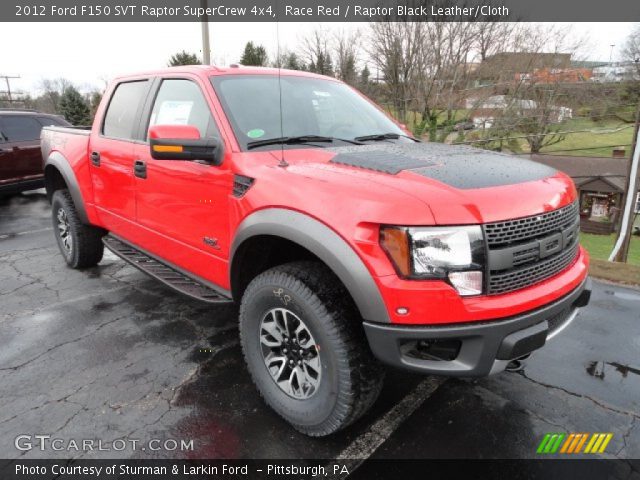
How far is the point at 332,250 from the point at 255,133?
1152 mm

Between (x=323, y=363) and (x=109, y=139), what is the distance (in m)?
3.01

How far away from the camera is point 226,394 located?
2793mm

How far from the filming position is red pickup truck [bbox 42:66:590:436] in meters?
1.91

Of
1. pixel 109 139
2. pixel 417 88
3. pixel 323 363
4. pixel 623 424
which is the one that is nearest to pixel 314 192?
pixel 323 363

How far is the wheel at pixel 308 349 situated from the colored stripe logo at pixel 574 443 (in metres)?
1.00

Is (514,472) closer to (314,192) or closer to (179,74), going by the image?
(314,192)

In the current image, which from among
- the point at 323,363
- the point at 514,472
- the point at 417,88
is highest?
the point at 417,88

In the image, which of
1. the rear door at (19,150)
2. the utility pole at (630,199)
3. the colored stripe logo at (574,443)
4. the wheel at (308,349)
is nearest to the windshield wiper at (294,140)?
the wheel at (308,349)

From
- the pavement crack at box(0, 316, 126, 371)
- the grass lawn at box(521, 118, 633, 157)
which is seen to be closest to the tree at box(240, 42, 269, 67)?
the grass lawn at box(521, 118, 633, 157)

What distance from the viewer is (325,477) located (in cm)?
216

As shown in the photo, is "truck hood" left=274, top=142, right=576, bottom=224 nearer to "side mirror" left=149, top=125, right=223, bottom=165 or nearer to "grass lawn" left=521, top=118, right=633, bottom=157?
"side mirror" left=149, top=125, right=223, bottom=165

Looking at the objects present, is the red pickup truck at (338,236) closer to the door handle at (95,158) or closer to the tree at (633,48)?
the door handle at (95,158)

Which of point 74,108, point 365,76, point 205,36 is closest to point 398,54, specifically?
point 365,76

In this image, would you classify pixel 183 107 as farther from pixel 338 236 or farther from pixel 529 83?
pixel 529 83
